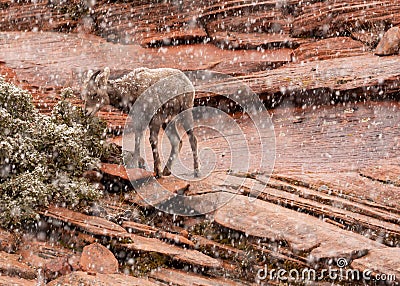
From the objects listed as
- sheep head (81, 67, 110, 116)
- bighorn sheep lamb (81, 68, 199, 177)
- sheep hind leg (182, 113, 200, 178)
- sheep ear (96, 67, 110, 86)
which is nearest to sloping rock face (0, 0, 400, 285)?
sheep hind leg (182, 113, 200, 178)

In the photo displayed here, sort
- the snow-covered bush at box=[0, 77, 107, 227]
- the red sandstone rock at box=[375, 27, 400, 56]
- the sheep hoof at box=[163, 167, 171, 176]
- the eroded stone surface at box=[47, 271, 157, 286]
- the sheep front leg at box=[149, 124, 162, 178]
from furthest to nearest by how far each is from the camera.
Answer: the red sandstone rock at box=[375, 27, 400, 56] → the sheep hoof at box=[163, 167, 171, 176] → the sheep front leg at box=[149, 124, 162, 178] → the snow-covered bush at box=[0, 77, 107, 227] → the eroded stone surface at box=[47, 271, 157, 286]

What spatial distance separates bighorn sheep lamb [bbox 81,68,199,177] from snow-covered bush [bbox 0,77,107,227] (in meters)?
0.94

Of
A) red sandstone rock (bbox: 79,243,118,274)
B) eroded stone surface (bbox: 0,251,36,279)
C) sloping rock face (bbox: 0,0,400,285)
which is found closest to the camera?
eroded stone surface (bbox: 0,251,36,279)

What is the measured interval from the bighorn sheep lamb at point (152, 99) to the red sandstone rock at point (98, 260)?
8.67 ft

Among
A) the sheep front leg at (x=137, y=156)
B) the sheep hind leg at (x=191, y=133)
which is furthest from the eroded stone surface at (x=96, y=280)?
the sheep hind leg at (x=191, y=133)

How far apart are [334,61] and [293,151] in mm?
4869

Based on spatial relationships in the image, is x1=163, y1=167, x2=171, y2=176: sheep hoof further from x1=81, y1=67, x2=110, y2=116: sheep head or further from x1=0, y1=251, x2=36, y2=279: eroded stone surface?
x1=0, y1=251, x2=36, y2=279: eroded stone surface

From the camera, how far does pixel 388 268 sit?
36.6 feet

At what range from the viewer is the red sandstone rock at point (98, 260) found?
11.3 metres

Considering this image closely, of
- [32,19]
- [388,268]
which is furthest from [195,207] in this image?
[32,19]

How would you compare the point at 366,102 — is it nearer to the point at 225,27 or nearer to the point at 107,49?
the point at 225,27

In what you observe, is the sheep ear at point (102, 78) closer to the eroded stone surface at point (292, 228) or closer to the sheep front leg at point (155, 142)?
the sheep front leg at point (155, 142)

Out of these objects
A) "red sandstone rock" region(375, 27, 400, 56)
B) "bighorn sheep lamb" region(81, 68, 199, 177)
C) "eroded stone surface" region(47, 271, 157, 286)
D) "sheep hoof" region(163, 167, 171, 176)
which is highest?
"red sandstone rock" region(375, 27, 400, 56)

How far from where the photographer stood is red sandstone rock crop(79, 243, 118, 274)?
1128 centimetres
